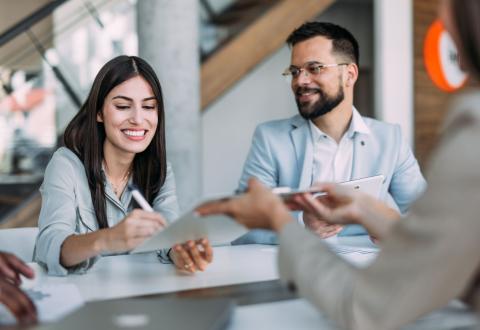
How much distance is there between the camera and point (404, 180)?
2.84 meters

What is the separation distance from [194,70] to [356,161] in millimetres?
1902

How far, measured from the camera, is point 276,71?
7781 mm

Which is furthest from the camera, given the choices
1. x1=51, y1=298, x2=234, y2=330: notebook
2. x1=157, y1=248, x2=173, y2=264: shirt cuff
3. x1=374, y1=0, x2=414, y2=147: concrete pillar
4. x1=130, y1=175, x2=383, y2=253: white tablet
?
x1=374, y1=0, x2=414, y2=147: concrete pillar

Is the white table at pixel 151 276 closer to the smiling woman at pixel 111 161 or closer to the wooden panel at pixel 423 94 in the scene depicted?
the smiling woman at pixel 111 161

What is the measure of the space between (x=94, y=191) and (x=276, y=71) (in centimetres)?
580

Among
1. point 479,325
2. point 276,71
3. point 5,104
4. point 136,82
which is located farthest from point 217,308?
point 276,71

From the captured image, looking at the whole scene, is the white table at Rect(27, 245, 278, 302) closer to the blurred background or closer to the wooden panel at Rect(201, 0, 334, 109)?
the blurred background

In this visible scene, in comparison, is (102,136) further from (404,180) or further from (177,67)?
(177,67)

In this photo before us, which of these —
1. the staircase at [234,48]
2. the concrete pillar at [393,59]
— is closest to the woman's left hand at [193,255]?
the staircase at [234,48]

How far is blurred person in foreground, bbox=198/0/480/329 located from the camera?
858 millimetres

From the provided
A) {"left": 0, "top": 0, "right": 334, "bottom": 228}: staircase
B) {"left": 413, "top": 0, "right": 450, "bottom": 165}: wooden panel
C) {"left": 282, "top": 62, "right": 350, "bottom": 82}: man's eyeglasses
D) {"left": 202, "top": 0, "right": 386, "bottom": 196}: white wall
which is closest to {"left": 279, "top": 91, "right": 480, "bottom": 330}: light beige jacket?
{"left": 282, "top": 62, "right": 350, "bottom": 82}: man's eyeglasses

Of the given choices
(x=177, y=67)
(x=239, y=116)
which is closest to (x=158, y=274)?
(x=177, y=67)

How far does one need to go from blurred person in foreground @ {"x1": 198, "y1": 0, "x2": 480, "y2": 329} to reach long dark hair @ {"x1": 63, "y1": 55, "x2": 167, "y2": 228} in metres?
1.19

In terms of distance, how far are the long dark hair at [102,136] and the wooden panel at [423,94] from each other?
565 cm
